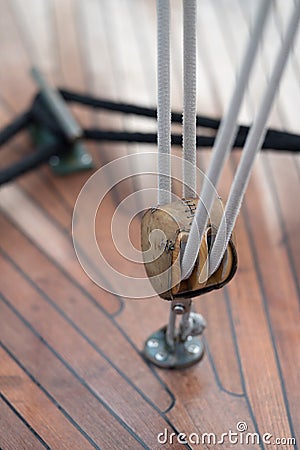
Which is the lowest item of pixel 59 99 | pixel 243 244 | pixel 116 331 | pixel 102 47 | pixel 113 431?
pixel 113 431

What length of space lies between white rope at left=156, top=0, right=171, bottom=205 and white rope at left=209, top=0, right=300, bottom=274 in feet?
0.34

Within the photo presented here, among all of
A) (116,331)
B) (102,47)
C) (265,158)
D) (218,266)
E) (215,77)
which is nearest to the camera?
(218,266)

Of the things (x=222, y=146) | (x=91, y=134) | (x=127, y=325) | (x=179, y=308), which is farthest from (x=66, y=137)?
(x=222, y=146)

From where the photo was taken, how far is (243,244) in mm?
1409

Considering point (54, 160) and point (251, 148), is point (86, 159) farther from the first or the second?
point (251, 148)

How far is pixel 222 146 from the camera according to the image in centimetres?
85

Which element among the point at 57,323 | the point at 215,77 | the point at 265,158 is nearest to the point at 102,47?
the point at 215,77

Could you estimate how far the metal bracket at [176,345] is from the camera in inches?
44.5

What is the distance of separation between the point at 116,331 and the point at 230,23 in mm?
1242

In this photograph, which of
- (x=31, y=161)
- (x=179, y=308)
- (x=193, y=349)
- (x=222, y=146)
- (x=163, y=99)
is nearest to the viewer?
(x=222, y=146)

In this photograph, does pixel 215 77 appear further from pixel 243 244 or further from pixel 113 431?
pixel 113 431

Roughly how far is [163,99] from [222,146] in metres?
0.14

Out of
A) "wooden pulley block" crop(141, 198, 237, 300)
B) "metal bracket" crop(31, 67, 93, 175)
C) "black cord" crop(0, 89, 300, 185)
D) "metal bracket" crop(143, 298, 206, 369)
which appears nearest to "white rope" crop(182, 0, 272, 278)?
"wooden pulley block" crop(141, 198, 237, 300)

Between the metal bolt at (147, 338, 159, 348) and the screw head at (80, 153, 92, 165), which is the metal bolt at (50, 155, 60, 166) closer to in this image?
the screw head at (80, 153, 92, 165)
